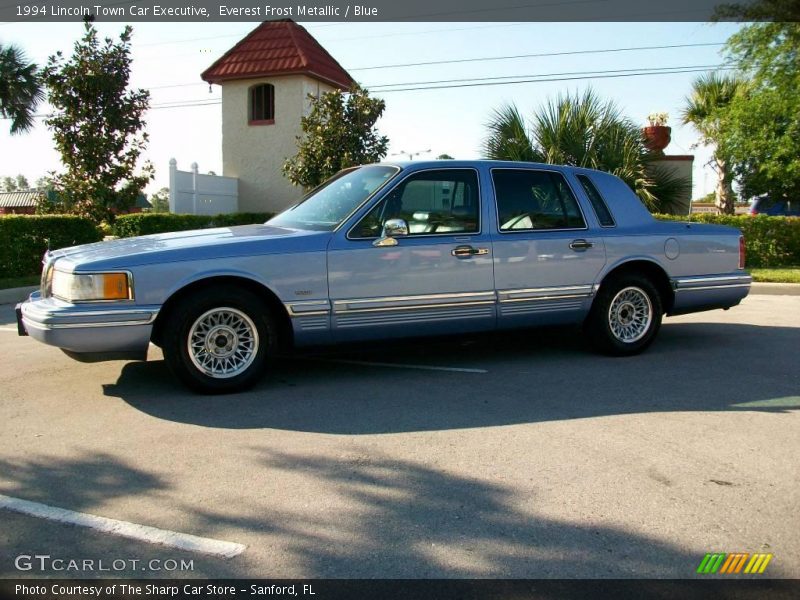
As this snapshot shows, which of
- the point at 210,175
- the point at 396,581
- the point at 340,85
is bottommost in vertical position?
the point at 396,581

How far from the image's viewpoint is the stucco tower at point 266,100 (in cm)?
2228

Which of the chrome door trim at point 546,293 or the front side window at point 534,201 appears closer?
the chrome door trim at point 546,293

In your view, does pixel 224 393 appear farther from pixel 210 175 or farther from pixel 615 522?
pixel 210 175

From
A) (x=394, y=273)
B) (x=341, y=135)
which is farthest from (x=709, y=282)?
→ (x=341, y=135)

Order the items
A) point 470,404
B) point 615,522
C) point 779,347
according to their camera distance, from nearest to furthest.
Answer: point 615,522 < point 470,404 < point 779,347

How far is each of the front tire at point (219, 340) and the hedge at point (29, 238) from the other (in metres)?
9.00

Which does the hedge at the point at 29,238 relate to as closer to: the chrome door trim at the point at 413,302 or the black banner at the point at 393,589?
the chrome door trim at the point at 413,302

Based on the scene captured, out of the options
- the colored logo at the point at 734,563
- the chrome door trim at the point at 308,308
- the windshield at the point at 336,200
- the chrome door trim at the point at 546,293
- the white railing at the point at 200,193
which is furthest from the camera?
the white railing at the point at 200,193

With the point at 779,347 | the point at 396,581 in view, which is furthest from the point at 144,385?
the point at 779,347

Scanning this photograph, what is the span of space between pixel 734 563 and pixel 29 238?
1343 centimetres

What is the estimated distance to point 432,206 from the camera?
6.17 meters

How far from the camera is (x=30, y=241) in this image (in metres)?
13.4

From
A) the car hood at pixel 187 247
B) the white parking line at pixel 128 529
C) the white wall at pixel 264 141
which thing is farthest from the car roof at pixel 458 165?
the white wall at pixel 264 141

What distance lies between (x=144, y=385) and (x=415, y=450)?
2658 mm
